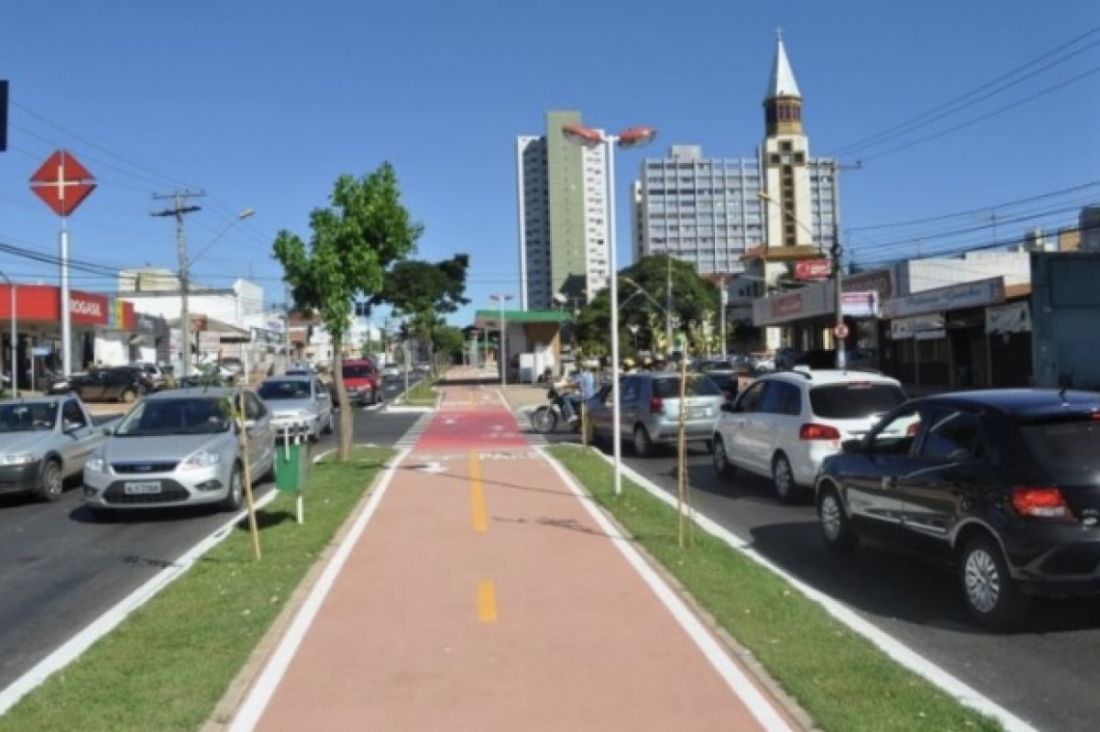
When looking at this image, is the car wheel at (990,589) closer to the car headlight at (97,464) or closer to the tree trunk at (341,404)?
the car headlight at (97,464)

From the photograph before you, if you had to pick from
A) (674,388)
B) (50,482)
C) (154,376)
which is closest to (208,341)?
(154,376)

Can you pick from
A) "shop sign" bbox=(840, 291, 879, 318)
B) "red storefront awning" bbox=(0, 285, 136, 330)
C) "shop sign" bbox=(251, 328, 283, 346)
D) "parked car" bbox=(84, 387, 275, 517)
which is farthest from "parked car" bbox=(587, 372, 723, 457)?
"shop sign" bbox=(251, 328, 283, 346)

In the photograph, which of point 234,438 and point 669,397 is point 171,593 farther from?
point 669,397

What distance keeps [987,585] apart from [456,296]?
69697 millimetres

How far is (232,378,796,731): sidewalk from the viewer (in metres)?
5.25

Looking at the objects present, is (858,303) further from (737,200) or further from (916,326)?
(737,200)

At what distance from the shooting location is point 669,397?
757 inches

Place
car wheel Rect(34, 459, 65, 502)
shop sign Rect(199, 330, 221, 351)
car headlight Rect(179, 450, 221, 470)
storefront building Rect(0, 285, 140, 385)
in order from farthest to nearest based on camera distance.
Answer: shop sign Rect(199, 330, 221, 351), storefront building Rect(0, 285, 140, 385), car wheel Rect(34, 459, 65, 502), car headlight Rect(179, 450, 221, 470)

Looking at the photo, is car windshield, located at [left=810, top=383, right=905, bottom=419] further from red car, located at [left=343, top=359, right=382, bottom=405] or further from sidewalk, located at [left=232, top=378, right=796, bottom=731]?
red car, located at [left=343, top=359, right=382, bottom=405]

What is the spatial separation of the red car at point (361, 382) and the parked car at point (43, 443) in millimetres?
25875

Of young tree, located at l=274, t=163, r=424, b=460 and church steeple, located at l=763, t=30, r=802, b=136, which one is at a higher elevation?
church steeple, located at l=763, t=30, r=802, b=136

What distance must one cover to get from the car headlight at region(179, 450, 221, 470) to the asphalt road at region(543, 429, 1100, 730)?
6.01m

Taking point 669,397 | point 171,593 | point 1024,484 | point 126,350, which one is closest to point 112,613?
point 171,593

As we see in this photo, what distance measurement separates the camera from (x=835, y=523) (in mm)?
9758
